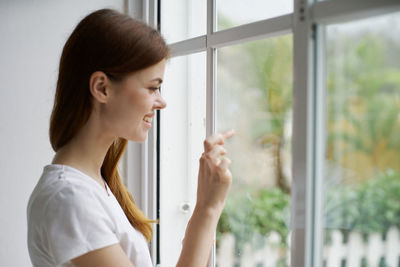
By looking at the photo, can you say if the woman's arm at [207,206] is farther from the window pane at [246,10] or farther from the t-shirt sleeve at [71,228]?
the window pane at [246,10]

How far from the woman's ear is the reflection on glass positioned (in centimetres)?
→ 51

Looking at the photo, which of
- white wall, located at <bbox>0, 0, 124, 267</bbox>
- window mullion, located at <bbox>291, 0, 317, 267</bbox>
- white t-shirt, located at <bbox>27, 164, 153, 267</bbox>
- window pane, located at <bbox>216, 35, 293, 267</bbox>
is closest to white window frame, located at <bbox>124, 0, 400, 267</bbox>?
window mullion, located at <bbox>291, 0, 317, 267</bbox>

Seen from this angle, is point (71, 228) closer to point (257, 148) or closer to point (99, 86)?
point (99, 86)

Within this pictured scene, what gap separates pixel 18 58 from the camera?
1483 mm

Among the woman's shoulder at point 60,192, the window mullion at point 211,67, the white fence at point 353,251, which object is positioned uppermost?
the window mullion at point 211,67

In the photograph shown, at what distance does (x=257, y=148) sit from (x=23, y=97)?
36.9 inches

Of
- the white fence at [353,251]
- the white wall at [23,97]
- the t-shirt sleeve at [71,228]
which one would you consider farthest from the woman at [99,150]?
the white wall at [23,97]

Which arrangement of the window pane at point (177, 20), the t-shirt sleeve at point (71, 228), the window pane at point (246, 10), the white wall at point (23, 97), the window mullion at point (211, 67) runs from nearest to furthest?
the t-shirt sleeve at point (71, 228) → the window pane at point (246, 10) → the window mullion at point (211, 67) → the white wall at point (23, 97) → the window pane at point (177, 20)

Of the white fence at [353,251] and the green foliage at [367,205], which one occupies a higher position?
the green foliage at [367,205]

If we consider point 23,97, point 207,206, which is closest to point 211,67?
point 207,206

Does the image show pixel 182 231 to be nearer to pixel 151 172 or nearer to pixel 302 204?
pixel 151 172

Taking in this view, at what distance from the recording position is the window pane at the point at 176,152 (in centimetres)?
162

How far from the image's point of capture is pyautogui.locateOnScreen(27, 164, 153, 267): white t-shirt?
78cm

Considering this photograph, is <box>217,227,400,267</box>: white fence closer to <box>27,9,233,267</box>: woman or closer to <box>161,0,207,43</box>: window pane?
<box>27,9,233,267</box>: woman
